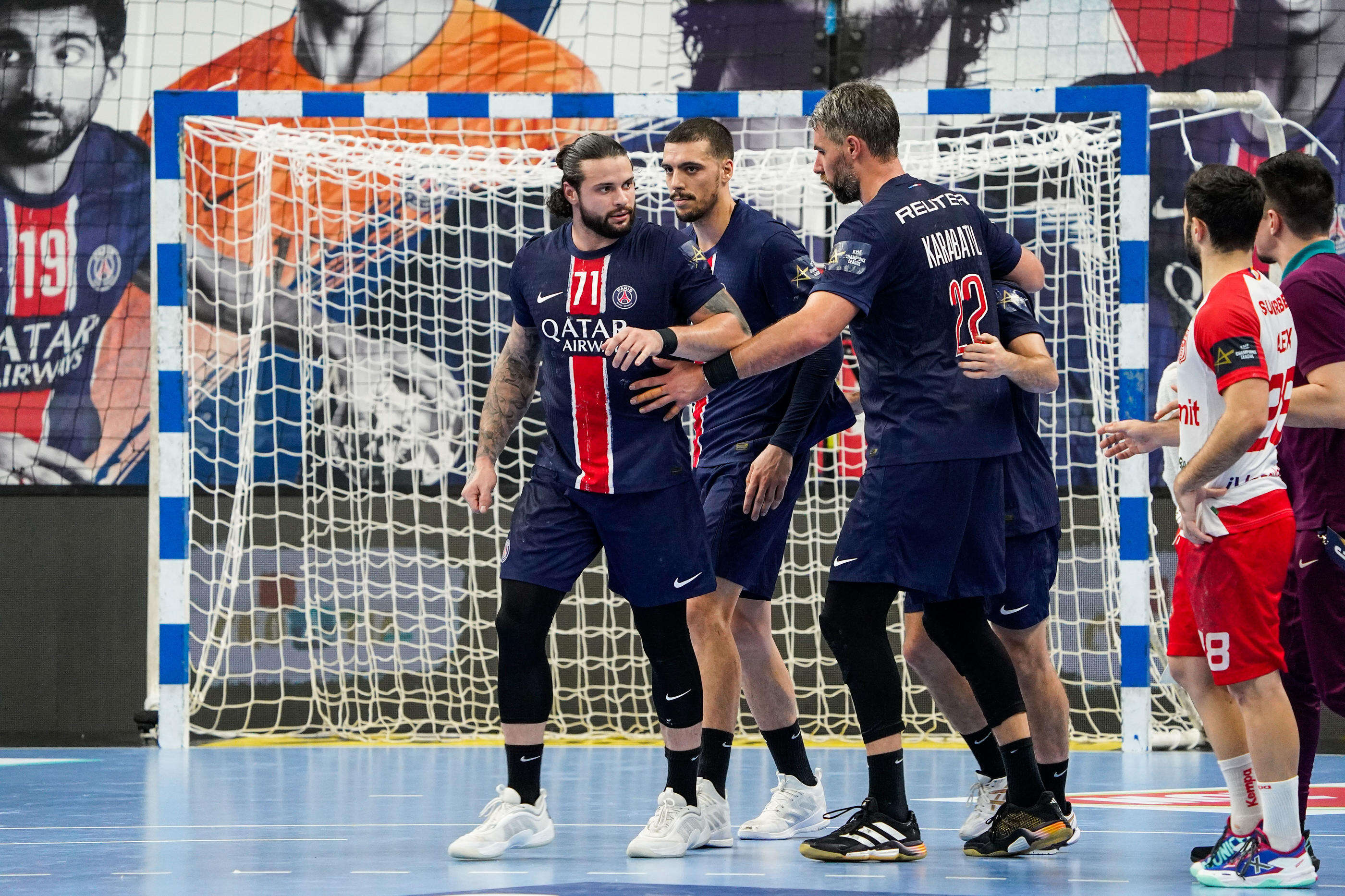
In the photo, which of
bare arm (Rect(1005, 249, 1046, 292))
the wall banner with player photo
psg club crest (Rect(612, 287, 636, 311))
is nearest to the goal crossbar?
bare arm (Rect(1005, 249, 1046, 292))

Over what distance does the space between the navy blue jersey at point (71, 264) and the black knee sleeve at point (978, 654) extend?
8.14 metres

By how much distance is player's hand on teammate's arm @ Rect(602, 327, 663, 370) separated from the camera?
11.7ft

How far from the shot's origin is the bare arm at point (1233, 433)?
3.28 meters

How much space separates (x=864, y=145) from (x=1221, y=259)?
94 centimetres

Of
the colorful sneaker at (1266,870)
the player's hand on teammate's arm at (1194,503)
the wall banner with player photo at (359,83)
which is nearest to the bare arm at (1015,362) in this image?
the player's hand on teammate's arm at (1194,503)

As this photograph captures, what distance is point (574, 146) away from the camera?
12.8 ft

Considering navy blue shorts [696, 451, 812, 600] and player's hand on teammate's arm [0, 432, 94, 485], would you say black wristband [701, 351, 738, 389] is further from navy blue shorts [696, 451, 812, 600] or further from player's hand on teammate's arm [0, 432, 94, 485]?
player's hand on teammate's arm [0, 432, 94, 485]

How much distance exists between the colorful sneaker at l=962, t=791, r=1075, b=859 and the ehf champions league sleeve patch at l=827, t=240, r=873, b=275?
147 centimetres

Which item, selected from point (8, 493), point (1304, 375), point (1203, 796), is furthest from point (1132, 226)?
point (8, 493)

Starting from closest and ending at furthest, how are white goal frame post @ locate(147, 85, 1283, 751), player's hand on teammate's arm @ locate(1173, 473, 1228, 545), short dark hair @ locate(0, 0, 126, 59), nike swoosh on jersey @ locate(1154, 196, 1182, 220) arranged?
player's hand on teammate's arm @ locate(1173, 473, 1228, 545), white goal frame post @ locate(147, 85, 1283, 751), nike swoosh on jersey @ locate(1154, 196, 1182, 220), short dark hair @ locate(0, 0, 126, 59)

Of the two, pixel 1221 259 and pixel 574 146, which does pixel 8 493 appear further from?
pixel 1221 259

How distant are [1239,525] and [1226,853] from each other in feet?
2.54

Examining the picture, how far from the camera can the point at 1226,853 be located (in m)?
3.46

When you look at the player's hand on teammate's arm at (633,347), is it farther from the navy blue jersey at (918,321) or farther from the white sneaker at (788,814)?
the white sneaker at (788,814)
